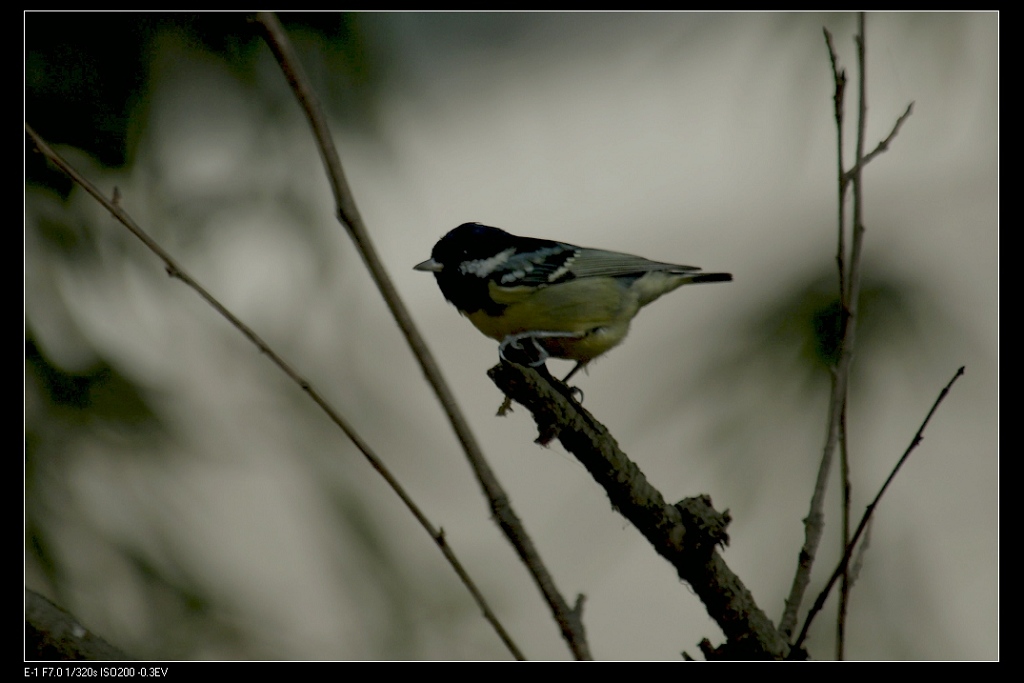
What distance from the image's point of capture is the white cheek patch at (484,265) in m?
2.40

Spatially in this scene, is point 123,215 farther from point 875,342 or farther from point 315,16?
point 875,342

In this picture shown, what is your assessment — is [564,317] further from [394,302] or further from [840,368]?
[394,302]

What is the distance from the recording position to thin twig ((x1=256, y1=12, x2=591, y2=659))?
0.89 m

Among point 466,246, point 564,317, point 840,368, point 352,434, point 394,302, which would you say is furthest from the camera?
point 466,246

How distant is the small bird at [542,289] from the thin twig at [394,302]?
52.0 inches

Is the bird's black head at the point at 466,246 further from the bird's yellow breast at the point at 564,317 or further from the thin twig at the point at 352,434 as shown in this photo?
the thin twig at the point at 352,434

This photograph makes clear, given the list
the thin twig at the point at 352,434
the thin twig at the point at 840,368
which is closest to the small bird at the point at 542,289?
Result: the thin twig at the point at 840,368

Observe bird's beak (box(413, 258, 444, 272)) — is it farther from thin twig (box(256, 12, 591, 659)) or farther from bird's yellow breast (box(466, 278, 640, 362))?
thin twig (box(256, 12, 591, 659))

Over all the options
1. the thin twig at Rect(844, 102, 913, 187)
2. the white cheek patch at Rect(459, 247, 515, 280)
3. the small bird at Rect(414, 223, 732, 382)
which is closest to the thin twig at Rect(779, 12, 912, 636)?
the thin twig at Rect(844, 102, 913, 187)

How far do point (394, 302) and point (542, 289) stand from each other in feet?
4.96

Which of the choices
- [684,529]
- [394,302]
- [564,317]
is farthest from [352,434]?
[564,317]

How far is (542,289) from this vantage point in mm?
2396

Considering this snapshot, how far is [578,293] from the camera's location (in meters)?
2.44
